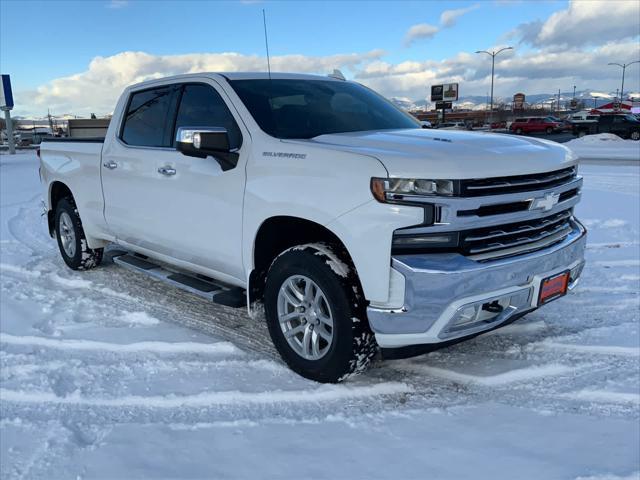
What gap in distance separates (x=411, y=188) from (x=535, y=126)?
51.0m

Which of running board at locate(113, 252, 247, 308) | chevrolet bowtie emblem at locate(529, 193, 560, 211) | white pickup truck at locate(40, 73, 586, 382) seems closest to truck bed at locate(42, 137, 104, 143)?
white pickup truck at locate(40, 73, 586, 382)

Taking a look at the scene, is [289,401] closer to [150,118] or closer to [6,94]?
[150,118]

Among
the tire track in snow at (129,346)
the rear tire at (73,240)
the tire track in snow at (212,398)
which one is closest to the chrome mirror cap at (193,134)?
the tire track in snow at (129,346)

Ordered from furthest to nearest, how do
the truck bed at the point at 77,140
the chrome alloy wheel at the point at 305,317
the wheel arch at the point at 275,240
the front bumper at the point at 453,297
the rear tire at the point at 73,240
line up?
the rear tire at the point at 73,240 → the truck bed at the point at 77,140 → the wheel arch at the point at 275,240 → the chrome alloy wheel at the point at 305,317 → the front bumper at the point at 453,297

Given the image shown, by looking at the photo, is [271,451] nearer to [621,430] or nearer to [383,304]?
[383,304]

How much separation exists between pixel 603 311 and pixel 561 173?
5.10ft

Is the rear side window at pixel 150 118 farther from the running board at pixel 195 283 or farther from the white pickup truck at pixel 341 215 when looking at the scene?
the running board at pixel 195 283

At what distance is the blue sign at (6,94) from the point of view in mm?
25375

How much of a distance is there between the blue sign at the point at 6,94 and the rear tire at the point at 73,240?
23037mm

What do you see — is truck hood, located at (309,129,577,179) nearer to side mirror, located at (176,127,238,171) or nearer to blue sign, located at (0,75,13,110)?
side mirror, located at (176,127,238,171)

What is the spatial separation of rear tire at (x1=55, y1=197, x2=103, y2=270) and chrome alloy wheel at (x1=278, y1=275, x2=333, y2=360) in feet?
10.9

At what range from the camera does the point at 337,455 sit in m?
2.71

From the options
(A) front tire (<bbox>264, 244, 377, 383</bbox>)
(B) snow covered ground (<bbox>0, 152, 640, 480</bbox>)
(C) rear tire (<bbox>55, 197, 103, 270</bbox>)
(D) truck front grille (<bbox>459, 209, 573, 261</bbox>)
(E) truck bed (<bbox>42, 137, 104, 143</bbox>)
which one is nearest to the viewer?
(B) snow covered ground (<bbox>0, 152, 640, 480</bbox>)

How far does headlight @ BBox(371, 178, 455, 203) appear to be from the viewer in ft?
9.43
